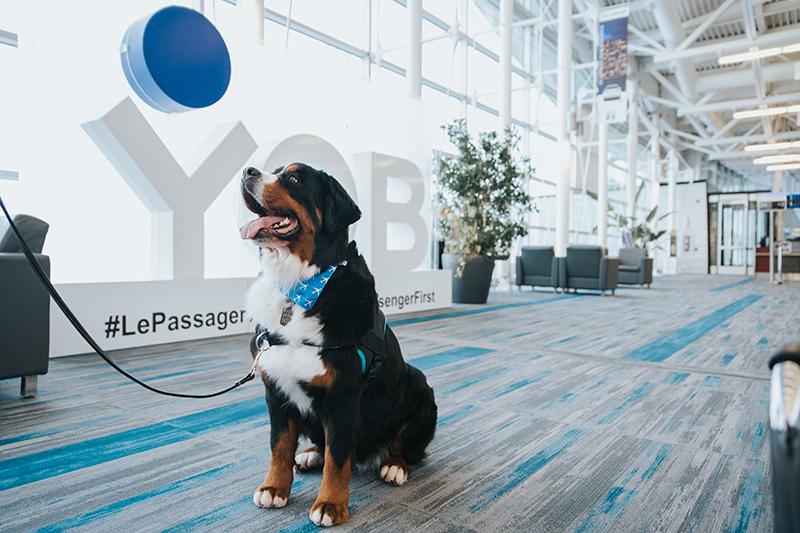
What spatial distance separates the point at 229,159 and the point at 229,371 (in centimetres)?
209

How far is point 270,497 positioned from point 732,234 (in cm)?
2248

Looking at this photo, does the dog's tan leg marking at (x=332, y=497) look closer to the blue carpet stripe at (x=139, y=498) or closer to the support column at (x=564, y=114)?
the blue carpet stripe at (x=139, y=498)

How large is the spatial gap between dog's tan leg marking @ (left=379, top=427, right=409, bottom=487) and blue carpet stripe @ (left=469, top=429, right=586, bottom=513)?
0.25m

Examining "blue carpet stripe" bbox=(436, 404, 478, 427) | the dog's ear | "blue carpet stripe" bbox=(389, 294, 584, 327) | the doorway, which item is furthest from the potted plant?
the doorway

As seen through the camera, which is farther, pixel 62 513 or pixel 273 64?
pixel 273 64

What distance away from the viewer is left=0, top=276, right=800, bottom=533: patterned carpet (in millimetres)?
1547

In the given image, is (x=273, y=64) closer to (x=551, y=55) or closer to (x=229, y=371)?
(x=229, y=371)

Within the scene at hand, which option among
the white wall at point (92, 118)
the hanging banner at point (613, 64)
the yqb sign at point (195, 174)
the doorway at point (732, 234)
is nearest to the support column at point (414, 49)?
the yqb sign at point (195, 174)

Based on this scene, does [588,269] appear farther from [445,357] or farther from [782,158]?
[782,158]

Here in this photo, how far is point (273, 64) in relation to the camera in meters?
5.10

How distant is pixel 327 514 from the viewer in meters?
1.45

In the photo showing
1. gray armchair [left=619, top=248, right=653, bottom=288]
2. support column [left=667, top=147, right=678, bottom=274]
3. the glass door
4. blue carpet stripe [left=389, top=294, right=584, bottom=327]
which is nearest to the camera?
blue carpet stripe [left=389, top=294, right=584, bottom=327]

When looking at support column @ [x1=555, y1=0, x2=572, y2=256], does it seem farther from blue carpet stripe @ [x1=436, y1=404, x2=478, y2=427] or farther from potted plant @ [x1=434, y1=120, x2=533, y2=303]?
blue carpet stripe @ [x1=436, y1=404, x2=478, y2=427]

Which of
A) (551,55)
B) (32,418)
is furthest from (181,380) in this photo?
(551,55)
